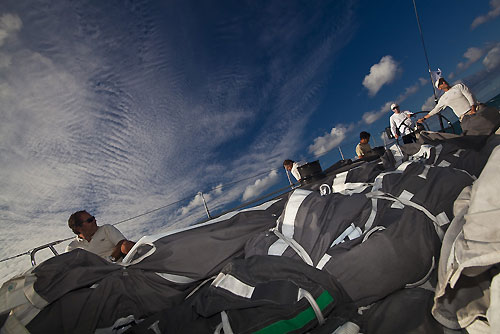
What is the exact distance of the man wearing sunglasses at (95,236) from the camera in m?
2.21

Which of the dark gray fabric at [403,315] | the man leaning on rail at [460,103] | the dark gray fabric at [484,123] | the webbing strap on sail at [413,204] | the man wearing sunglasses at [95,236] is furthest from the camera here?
the man wearing sunglasses at [95,236]

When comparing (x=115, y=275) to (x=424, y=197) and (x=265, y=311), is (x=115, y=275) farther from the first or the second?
(x=424, y=197)

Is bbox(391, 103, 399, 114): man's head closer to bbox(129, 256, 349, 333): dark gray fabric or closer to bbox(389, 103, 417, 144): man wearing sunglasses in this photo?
bbox(389, 103, 417, 144): man wearing sunglasses

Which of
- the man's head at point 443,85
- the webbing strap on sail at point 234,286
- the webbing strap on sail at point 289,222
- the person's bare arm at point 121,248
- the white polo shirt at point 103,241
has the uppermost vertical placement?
the man's head at point 443,85

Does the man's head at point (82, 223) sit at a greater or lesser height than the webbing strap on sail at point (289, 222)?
greater

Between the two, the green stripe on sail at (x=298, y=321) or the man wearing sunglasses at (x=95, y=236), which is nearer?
the green stripe on sail at (x=298, y=321)

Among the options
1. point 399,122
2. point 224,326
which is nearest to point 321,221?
point 224,326

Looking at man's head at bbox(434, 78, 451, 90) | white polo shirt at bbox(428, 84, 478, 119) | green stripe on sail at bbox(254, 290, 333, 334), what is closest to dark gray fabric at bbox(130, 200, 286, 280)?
green stripe on sail at bbox(254, 290, 333, 334)

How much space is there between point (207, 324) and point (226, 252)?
458 mm

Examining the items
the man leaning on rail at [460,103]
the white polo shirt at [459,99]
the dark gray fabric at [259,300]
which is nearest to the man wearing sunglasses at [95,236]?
the dark gray fabric at [259,300]

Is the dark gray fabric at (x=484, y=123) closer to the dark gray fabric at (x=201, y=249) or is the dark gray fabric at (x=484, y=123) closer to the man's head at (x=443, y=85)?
the dark gray fabric at (x=201, y=249)

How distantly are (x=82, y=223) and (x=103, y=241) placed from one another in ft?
0.85

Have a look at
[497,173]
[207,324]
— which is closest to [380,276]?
[497,173]

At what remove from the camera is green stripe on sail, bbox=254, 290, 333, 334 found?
74 cm
